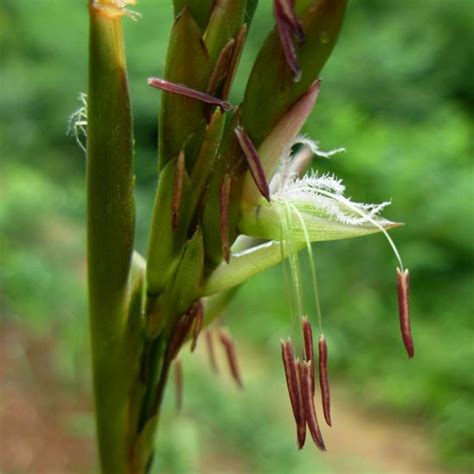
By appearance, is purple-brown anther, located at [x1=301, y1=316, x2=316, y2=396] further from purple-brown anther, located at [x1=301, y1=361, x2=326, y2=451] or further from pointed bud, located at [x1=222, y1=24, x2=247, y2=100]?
pointed bud, located at [x1=222, y1=24, x2=247, y2=100]

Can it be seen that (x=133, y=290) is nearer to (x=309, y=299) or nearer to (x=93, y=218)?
(x=93, y=218)

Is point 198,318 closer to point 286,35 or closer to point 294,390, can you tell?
point 294,390

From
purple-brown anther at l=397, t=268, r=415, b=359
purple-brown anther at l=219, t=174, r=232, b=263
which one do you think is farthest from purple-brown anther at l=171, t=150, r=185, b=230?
purple-brown anther at l=397, t=268, r=415, b=359

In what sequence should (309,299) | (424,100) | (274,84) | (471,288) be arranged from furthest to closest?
(424,100)
(309,299)
(471,288)
(274,84)

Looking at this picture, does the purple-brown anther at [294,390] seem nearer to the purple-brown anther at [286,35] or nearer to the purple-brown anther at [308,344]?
the purple-brown anther at [308,344]

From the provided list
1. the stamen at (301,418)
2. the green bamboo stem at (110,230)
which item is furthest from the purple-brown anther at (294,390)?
the green bamboo stem at (110,230)

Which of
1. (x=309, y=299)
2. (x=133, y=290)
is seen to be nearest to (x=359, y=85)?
(x=309, y=299)

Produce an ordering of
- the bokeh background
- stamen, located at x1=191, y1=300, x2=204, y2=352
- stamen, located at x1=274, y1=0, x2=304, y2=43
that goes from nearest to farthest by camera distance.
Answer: stamen, located at x1=274, y1=0, x2=304, y2=43 → stamen, located at x1=191, y1=300, x2=204, y2=352 → the bokeh background
